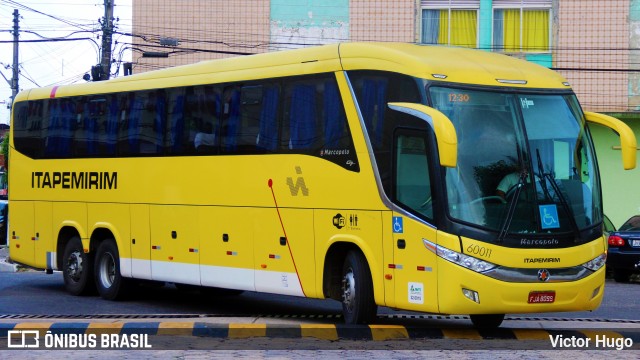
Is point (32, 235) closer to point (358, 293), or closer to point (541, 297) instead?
point (358, 293)

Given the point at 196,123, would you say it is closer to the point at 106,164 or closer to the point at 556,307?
the point at 106,164

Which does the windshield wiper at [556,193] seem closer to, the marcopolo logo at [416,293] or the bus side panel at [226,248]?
the marcopolo logo at [416,293]

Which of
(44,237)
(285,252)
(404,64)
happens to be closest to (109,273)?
(44,237)

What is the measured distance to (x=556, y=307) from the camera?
490 inches

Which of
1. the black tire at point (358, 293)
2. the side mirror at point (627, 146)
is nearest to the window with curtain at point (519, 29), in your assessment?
the side mirror at point (627, 146)

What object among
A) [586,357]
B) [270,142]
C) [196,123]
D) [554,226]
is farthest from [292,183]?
[586,357]

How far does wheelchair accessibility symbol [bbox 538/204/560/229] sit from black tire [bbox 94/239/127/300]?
800cm

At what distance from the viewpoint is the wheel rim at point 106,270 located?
18438 mm

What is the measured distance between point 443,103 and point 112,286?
7.81m

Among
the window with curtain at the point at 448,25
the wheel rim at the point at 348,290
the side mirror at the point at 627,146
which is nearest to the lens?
the side mirror at the point at 627,146

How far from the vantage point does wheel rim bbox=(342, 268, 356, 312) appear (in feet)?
44.4

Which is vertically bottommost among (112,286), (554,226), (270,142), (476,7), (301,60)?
(112,286)

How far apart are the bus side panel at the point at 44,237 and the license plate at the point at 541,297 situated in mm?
9991

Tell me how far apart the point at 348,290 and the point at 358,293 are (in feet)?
1.31
